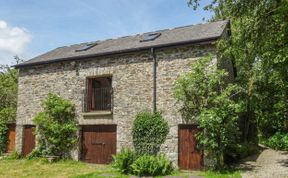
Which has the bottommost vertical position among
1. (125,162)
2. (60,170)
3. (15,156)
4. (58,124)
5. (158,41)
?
(60,170)

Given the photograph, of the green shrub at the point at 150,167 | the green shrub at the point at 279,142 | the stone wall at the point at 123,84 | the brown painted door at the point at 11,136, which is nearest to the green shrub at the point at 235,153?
the stone wall at the point at 123,84

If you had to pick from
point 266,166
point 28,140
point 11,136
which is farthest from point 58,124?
point 266,166

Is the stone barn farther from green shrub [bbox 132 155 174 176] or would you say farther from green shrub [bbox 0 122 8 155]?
green shrub [bbox 0 122 8 155]

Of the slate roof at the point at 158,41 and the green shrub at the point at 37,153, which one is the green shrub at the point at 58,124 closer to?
the green shrub at the point at 37,153

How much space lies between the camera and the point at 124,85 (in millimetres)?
15219

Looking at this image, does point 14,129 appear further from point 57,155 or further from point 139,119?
point 139,119

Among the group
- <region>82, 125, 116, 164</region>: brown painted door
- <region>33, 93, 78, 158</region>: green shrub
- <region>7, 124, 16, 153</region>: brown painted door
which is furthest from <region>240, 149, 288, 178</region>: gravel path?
<region>7, 124, 16, 153</region>: brown painted door

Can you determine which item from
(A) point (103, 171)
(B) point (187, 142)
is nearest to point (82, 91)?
(A) point (103, 171)

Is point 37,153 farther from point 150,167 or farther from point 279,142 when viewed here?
point 279,142

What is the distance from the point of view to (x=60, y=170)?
1354 centimetres

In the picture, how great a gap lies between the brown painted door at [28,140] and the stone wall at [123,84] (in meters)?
0.28

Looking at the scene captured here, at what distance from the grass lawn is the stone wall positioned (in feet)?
4.78

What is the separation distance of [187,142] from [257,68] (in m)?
8.53

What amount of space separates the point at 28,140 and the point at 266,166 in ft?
41.1
